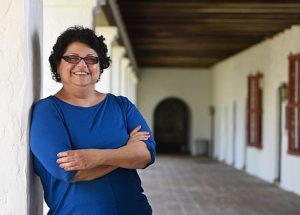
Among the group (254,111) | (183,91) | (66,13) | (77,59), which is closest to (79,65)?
(77,59)

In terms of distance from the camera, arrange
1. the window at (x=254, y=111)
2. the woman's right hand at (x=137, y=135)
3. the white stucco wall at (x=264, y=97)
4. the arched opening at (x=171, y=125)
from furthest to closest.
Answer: the arched opening at (x=171, y=125)
the window at (x=254, y=111)
the white stucco wall at (x=264, y=97)
the woman's right hand at (x=137, y=135)

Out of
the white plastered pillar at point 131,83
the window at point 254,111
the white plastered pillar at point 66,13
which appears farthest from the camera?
the white plastered pillar at point 131,83

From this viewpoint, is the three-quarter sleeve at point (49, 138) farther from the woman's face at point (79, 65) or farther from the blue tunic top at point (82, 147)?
the woman's face at point (79, 65)

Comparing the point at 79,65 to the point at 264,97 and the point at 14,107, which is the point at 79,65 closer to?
the point at 14,107

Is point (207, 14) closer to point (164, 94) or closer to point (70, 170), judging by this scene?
point (70, 170)

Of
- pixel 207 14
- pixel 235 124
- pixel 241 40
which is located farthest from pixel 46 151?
pixel 235 124

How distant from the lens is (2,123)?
2.78 metres

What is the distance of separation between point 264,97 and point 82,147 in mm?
11899

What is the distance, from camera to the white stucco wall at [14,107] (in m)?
2.74

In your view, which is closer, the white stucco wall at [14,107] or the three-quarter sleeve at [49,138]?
the three-quarter sleeve at [49,138]

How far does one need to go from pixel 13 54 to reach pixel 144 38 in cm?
1171

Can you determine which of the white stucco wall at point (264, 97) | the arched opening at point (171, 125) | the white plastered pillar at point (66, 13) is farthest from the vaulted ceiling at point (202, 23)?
the arched opening at point (171, 125)

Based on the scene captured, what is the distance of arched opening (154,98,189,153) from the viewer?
26078 mm

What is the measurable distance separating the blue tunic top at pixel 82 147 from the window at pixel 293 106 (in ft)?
29.0
